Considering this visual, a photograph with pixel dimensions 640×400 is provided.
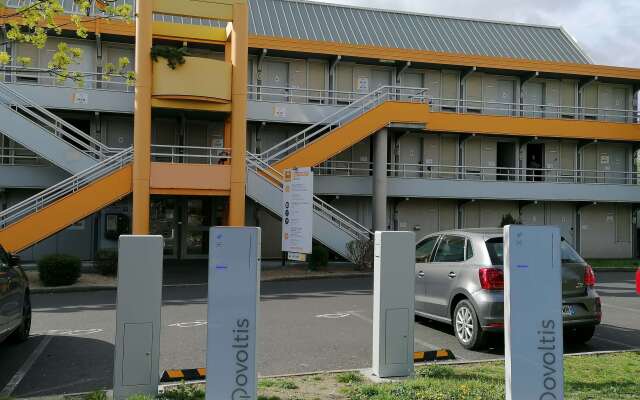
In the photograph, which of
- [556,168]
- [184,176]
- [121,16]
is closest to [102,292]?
[184,176]

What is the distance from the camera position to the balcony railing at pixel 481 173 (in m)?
26.2

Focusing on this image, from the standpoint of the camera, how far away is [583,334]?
8.84 metres

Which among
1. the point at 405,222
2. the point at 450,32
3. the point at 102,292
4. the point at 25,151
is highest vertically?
the point at 450,32

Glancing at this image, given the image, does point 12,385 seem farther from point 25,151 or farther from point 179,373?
point 25,151

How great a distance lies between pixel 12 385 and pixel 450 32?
2872 cm

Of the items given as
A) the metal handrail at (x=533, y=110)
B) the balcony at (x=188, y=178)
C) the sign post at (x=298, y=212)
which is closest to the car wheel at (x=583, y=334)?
the sign post at (x=298, y=212)

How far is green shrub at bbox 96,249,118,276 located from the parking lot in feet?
9.37

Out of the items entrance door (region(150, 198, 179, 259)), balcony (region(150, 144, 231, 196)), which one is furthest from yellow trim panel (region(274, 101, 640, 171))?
entrance door (region(150, 198, 179, 259))

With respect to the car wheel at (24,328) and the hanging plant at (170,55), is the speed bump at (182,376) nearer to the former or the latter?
the car wheel at (24,328)

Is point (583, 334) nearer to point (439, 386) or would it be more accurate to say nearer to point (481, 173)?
point (439, 386)

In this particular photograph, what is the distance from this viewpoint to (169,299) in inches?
550

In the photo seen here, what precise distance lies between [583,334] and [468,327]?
1.96m

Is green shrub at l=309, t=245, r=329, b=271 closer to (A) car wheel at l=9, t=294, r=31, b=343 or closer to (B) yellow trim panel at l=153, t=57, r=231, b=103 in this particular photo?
(B) yellow trim panel at l=153, t=57, r=231, b=103

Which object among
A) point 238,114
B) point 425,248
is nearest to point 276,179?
point 238,114
